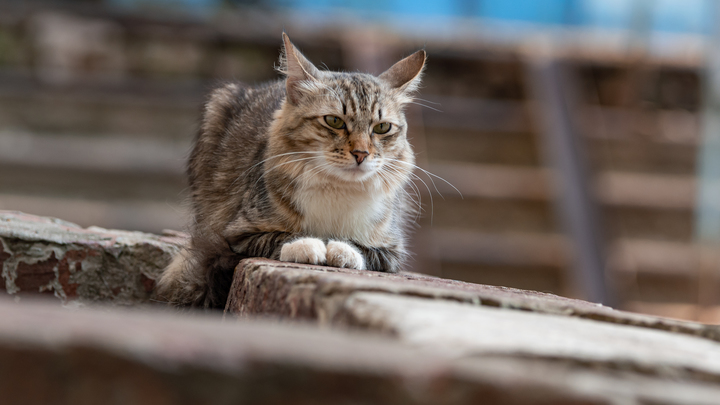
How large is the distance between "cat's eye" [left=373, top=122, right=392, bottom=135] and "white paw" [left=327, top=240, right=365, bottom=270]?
609mm

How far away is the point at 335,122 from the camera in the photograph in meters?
2.78

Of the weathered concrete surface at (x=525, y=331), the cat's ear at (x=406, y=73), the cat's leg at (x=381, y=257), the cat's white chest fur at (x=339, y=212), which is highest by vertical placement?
the cat's ear at (x=406, y=73)

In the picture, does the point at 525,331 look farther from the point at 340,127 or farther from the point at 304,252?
the point at 340,127

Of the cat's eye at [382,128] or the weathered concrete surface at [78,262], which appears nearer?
the weathered concrete surface at [78,262]

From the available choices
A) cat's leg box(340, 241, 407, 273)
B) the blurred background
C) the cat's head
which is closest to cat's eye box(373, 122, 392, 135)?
the cat's head

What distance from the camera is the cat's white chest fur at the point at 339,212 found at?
2723 mm

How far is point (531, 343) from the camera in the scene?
108 centimetres

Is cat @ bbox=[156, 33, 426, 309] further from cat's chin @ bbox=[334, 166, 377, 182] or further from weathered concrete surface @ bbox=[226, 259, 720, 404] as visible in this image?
weathered concrete surface @ bbox=[226, 259, 720, 404]

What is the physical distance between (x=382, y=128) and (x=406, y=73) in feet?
1.18

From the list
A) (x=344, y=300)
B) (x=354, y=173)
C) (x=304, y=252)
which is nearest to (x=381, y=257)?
(x=354, y=173)

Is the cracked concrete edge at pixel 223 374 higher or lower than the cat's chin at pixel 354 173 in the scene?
lower

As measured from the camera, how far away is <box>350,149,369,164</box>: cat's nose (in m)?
2.63

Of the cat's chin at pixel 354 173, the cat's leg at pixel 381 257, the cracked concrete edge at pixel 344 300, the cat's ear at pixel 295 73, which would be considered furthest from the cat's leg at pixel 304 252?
the cat's ear at pixel 295 73

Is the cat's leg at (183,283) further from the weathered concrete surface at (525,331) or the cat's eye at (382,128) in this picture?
the cat's eye at (382,128)
